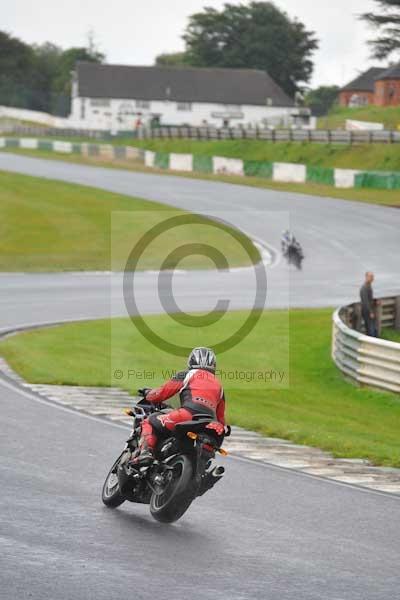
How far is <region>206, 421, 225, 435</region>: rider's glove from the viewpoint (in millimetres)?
9398

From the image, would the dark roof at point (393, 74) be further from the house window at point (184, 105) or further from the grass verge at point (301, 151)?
the grass verge at point (301, 151)

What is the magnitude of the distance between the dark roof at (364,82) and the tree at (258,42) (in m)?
5.83

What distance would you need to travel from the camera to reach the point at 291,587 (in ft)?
25.6

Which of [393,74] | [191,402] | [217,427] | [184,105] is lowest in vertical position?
[217,427]

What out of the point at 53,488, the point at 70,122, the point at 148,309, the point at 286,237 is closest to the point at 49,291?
the point at 148,309

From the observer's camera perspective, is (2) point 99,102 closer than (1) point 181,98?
Yes

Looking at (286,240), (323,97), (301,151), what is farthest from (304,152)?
(323,97)

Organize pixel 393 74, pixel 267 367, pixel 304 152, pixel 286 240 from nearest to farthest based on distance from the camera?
pixel 267 367, pixel 286 240, pixel 304 152, pixel 393 74

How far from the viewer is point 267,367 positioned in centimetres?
2059

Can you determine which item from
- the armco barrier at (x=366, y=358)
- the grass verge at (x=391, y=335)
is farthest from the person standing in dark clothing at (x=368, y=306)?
the armco barrier at (x=366, y=358)

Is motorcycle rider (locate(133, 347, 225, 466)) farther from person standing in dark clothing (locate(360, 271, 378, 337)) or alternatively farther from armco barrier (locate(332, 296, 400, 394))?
person standing in dark clothing (locate(360, 271, 378, 337))

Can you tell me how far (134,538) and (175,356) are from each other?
12.4m

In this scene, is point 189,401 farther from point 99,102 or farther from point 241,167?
point 99,102

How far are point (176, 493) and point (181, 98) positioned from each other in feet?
449
